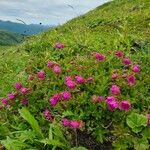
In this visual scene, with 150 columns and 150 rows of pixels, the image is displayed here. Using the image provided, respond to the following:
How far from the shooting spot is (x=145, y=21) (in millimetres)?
17172

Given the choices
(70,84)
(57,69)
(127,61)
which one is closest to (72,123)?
(70,84)

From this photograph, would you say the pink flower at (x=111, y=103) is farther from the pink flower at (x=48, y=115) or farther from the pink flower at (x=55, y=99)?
the pink flower at (x=48, y=115)

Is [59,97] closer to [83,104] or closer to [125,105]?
[83,104]

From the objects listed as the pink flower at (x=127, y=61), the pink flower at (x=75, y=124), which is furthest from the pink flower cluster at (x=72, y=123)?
the pink flower at (x=127, y=61)

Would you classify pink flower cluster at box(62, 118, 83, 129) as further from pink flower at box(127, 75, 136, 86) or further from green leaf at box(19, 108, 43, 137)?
pink flower at box(127, 75, 136, 86)

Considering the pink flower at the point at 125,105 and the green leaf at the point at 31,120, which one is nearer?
the pink flower at the point at 125,105

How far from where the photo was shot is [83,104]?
27.3 ft

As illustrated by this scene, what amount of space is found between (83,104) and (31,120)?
103 centimetres

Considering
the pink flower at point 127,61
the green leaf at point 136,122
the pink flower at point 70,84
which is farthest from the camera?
the pink flower at point 127,61

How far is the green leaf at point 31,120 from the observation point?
804 cm

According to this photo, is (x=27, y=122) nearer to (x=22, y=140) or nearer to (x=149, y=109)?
(x=22, y=140)

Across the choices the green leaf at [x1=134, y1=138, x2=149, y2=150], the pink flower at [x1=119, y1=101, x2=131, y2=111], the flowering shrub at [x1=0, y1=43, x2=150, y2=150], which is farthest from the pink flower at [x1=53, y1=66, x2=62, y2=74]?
the green leaf at [x1=134, y1=138, x2=149, y2=150]

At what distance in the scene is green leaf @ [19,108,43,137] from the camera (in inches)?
317

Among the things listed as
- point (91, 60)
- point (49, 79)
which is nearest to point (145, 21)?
point (91, 60)
